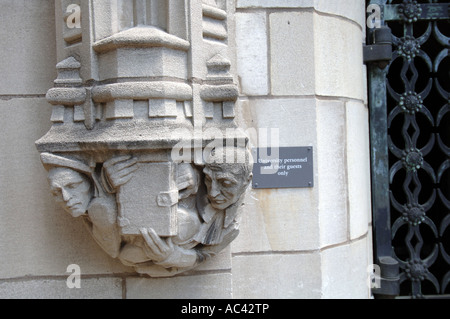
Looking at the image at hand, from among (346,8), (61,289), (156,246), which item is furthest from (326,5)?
(61,289)

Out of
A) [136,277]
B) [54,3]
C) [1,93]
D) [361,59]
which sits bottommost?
[136,277]

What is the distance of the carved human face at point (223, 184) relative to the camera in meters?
1.55

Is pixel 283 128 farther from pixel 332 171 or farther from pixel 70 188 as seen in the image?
pixel 70 188

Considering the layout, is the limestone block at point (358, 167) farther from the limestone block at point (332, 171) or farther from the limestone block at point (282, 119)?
the limestone block at point (282, 119)

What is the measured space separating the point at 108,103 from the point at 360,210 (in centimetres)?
133

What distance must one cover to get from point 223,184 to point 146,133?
350 mm

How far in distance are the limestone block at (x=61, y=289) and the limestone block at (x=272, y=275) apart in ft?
1.75

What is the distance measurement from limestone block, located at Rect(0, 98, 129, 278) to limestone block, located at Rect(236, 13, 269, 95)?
857 mm

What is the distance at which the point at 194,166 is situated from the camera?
156 cm

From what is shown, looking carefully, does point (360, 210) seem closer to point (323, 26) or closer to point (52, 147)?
point (323, 26)

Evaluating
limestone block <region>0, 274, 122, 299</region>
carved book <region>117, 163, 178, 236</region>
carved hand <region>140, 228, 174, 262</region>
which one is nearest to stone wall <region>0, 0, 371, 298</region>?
limestone block <region>0, 274, 122, 299</region>

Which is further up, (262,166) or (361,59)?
(361,59)

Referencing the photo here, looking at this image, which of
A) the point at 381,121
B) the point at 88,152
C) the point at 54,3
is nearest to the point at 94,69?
the point at 88,152

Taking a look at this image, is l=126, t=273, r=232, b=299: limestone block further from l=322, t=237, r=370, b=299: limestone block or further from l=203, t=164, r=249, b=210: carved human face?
l=322, t=237, r=370, b=299: limestone block
